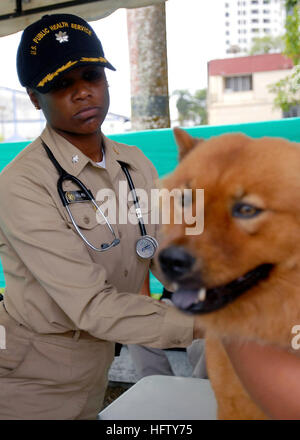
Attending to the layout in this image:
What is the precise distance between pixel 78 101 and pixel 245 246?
1018mm

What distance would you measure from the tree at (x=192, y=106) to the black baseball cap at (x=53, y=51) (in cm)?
4740

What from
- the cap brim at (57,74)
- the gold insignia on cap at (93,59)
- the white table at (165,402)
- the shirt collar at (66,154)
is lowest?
the white table at (165,402)

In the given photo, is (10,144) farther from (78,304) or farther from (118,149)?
(78,304)

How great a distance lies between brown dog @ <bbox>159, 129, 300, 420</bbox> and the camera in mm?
1021

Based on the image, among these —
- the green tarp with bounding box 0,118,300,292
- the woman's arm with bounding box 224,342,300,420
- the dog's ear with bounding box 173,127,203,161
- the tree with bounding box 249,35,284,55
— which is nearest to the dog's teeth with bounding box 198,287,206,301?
the woman's arm with bounding box 224,342,300,420

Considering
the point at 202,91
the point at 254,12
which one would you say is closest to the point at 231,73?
the point at 202,91

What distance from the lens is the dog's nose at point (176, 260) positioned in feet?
3.28

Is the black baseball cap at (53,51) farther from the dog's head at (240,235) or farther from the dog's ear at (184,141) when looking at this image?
the dog's head at (240,235)

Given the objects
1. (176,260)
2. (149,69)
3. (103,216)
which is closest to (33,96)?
(103,216)

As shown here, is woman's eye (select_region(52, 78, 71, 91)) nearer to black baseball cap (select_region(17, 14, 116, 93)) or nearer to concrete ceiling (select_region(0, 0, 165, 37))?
black baseball cap (select_region(17, 14, 116, 93))

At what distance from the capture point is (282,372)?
106 centimetres

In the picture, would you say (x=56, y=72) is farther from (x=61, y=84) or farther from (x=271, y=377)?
(x=271, y=377)

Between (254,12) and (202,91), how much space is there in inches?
1747

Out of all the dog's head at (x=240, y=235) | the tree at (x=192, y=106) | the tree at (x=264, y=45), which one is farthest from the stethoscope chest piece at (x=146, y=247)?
the tree at (x=192, y=106)
